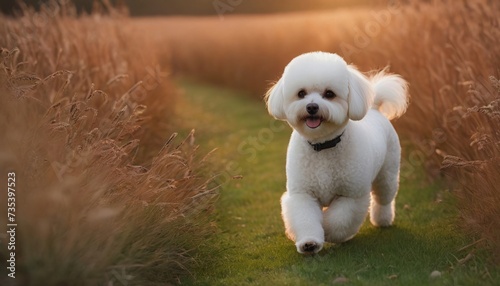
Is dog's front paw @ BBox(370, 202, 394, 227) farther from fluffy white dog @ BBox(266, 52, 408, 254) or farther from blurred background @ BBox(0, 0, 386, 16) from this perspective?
blurred background @ BBox(0, 0, 386, 16)

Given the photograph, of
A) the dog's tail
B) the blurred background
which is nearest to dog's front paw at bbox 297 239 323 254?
the dog's tail

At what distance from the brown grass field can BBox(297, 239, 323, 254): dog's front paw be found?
71cm

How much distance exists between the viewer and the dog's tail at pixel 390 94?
532cm

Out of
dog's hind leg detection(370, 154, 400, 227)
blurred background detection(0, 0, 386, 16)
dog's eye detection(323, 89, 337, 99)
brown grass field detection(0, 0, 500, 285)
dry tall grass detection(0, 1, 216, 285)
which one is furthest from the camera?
blurred background detection(0, 0, 386, 16)

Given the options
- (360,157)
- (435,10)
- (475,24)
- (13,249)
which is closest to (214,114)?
(435,10)

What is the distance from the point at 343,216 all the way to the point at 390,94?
1.24 meters

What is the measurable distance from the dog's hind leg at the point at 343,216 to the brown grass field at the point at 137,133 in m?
0.66

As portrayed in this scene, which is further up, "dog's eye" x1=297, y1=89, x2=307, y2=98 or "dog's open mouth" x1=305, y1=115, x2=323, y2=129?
"dog's eye" x1=297, y1=89, x2=307, y2=98

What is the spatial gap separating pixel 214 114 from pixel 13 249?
9403mm

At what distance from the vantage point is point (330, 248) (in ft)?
15.8

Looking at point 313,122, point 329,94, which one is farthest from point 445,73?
Answer: point 313,122

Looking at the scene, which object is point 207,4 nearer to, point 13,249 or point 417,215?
point 417,215

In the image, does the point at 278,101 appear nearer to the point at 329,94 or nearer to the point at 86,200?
the point at 329,94

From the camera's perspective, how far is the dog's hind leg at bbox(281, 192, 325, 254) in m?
4.48
